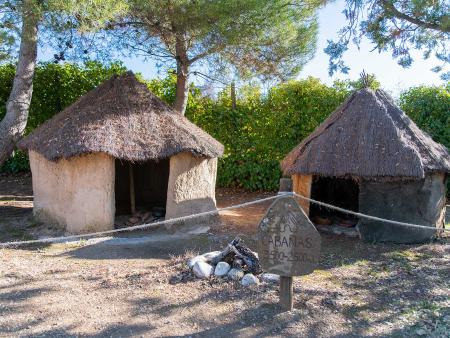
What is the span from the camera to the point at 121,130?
8.97 m

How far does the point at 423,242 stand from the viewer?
27.2ft

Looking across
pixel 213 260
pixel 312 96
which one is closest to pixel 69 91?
pixel 312 96

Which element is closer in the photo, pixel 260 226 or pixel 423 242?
pixel 260 226

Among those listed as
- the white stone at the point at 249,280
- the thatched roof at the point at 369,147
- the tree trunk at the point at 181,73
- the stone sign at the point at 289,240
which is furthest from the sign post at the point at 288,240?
the tree trunk at the point at 181,73

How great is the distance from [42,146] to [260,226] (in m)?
5.74

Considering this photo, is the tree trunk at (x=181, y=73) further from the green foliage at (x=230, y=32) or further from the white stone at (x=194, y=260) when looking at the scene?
the white stone at (x=194, y=260)

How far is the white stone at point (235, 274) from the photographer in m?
5.88

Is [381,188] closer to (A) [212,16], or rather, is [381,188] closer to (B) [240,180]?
(A) [212,16]

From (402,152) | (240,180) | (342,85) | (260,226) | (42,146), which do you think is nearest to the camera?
(260,226)

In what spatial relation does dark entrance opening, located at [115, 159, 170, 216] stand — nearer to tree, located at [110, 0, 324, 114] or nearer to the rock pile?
tree, located at [110, 0, 324, 114]

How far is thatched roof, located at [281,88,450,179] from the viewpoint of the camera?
7.96 metres

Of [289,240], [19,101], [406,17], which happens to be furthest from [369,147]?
[19,101]

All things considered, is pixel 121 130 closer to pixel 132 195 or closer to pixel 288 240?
pixel 132 195

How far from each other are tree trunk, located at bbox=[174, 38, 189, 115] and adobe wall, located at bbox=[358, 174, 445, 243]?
5391 millimetres
